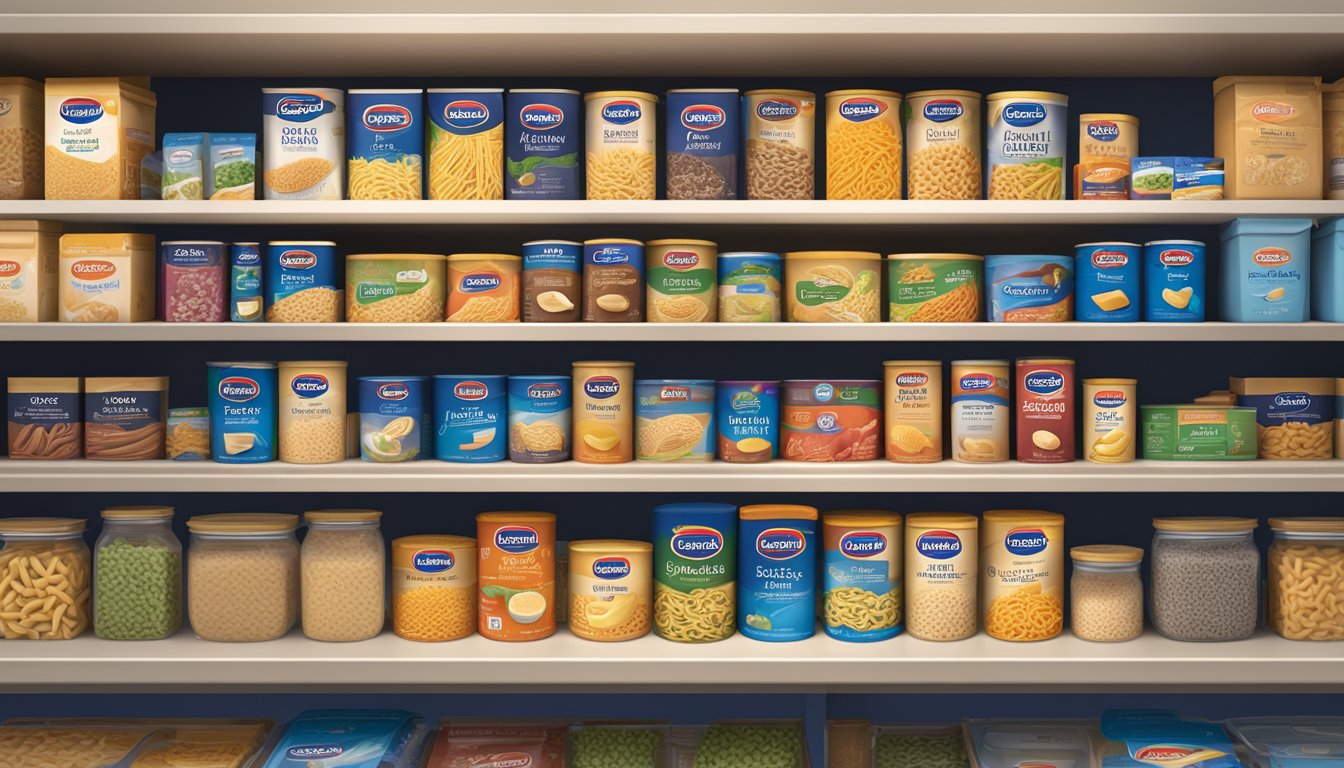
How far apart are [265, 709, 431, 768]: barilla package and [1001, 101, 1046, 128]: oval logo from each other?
5.31 feet

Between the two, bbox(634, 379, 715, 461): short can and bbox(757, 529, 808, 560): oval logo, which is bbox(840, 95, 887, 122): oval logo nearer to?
bbox(634, 379, 715, 461): short can

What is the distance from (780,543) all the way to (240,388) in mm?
1034

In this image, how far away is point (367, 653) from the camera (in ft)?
6.56

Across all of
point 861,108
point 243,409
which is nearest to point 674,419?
point 861,108

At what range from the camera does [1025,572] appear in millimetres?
2039

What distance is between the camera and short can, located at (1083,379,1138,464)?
2.06 meters

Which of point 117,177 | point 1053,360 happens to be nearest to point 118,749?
point 117,177

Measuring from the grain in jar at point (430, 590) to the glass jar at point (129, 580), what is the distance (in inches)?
17.1

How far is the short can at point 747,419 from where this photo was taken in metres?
2.08

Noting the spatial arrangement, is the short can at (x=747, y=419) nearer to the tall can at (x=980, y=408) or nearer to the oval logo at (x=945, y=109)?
the tall can at (x=980, y=408)

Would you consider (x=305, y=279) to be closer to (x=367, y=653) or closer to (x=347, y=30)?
(x=347, y=30)

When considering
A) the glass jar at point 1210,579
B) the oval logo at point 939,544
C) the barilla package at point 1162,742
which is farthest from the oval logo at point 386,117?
the barilla package at point 1162,742

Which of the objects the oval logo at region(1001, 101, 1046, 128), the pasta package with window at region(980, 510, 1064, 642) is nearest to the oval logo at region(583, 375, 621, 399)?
the pasta package with window at region(980, 510, 1064, 642)

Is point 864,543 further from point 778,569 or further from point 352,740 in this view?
point 352,740
